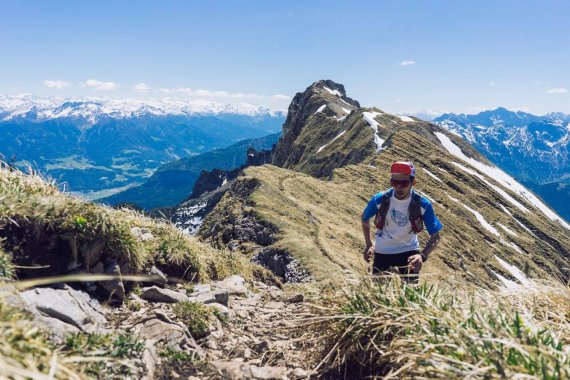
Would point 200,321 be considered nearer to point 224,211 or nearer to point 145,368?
point 145,368

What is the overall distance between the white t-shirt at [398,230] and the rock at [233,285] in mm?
3752

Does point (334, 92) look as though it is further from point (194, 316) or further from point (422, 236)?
point (194, 316)

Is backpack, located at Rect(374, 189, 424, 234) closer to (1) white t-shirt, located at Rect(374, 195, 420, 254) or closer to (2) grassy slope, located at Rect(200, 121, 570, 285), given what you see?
(1) white t-shirt, located at Rect(374, 195, 420, 254)

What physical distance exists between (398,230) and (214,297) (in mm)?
3939

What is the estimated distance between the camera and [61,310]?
223 inches

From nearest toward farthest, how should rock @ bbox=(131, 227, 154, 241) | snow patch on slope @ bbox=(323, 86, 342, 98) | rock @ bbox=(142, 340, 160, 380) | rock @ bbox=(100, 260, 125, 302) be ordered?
rock @ bbox=(142, 340, 160, 380) → rock @ bbox=(100, 260, 125, 302) → rock @ bbox=(131, 227, 154, 241) → snow patch on slope @ bbox=(323, 86, 342, 98)

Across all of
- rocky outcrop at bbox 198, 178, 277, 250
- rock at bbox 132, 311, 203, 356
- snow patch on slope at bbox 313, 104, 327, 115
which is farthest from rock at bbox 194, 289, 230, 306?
snow patch on slope at bbox 313, 104, 327, 115

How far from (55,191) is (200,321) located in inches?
160

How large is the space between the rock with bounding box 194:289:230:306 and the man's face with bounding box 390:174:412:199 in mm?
4066

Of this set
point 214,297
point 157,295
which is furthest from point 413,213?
point 157,295

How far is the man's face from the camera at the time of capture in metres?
8.71

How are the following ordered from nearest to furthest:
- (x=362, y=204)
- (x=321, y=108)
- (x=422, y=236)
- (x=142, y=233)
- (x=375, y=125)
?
(x=142, y=233) < (x=362, y=204) < (x=422, y=236) < (x=375, y=125) < (x=321, y=108)

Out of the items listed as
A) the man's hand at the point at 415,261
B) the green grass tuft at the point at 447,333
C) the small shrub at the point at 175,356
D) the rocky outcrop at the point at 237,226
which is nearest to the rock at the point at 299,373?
the green grass tuft at the point at 447,333

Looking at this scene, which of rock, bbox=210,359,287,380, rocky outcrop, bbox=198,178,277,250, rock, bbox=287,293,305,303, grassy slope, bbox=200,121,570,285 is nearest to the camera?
rock, bbox=210,359,287,380
